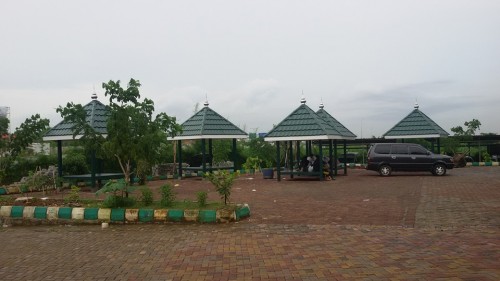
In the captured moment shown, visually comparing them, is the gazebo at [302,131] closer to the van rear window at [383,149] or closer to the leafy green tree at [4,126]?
the van rear window at [383,149]

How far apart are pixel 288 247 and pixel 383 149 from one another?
16.6 metres

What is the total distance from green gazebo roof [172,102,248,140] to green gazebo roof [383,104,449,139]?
33.2ft

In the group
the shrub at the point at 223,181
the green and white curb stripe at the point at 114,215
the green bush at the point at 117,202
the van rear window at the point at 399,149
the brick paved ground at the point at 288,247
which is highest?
the van rear window at the point at 399,149

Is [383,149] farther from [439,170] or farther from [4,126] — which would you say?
[4,126]

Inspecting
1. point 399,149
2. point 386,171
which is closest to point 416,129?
point 399,149

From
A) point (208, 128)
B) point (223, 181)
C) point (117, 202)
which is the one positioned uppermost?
point (208, 128)

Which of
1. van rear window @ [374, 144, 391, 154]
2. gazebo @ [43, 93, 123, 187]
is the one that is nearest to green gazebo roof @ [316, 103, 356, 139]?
van rear window @ [374, 144, 391, 154]

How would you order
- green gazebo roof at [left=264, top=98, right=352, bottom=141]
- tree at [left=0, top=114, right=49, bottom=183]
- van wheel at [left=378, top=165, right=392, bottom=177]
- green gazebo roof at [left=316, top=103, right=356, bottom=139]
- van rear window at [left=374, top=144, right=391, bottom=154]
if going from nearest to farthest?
tree at [left=0, top=114, right=49, bottom=183] → green gazebo roof at [left=264, top=98, right=352, bottom=141] → van wheel at [left=378, top=165, right=392, bottom=177] → van rear window at [left=374, top=144, right=391, bottom=154] → green gazebo roof at [left=316, top=103, right=356, bottom=139]

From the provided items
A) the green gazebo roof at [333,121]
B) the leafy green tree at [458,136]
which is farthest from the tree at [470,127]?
the green gazebo roof at [333,121]

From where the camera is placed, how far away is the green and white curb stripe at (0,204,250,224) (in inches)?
379

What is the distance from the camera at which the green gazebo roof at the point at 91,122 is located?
57.1ft

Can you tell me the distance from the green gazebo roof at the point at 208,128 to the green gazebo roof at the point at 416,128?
398 inches

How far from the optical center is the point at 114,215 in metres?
9.89

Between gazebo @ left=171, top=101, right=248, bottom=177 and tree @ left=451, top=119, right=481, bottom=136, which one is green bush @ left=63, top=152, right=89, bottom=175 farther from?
tree @ left=451, top=119, right=481, bottom=136
